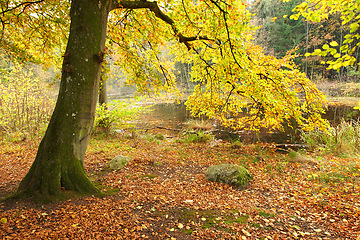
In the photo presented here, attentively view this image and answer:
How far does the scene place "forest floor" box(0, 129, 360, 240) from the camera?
101 inches

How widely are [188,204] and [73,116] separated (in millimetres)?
2596

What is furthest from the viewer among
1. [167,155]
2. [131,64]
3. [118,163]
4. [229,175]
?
[167,155]

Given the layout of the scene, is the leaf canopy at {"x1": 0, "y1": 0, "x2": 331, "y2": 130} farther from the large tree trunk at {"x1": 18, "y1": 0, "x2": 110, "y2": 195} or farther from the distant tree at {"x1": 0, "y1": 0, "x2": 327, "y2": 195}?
the large tree trunk at {"x1": 18, "y1": 0, "x2": 110, "y2": 195}

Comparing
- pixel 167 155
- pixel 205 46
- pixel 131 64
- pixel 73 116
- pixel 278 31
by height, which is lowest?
pixel 167 155

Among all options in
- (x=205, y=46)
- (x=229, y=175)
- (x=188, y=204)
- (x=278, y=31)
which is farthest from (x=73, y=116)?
(x=278, y=31)

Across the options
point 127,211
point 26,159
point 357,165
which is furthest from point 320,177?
point 26,159

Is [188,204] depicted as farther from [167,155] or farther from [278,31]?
[278,31]

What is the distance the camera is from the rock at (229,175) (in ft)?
15.4

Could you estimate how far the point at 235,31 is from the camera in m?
4.22

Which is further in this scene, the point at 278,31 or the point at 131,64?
the point at 278,31

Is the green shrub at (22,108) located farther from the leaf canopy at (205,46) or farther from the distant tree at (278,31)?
the distant tree at (278,31)

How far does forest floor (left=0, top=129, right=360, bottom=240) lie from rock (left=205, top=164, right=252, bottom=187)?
17cm

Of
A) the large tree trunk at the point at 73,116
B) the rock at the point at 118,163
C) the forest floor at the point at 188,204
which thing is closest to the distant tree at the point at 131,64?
the large tree trunk at the point at 73,116

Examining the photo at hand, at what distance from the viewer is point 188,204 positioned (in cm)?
360
